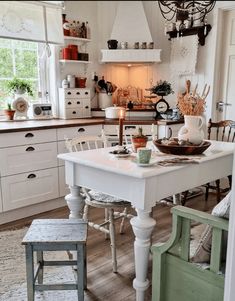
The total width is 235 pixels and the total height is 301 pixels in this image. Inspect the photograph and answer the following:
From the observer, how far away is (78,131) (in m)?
3.31

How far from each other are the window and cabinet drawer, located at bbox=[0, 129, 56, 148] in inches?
32.2

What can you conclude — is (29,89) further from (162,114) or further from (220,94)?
(220,94)

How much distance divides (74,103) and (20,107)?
0.64 metres

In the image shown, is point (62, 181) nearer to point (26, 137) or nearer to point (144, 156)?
point (26, 137)

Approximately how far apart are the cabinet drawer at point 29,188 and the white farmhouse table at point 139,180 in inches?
44.4

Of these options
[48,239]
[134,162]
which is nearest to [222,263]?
[134,162]

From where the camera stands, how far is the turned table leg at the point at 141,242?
1.53 meters

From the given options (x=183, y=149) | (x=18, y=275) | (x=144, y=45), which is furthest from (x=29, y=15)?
(x=144, y=45)

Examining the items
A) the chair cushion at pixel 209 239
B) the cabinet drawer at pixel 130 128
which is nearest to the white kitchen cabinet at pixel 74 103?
the cabinet drawer at pixel 130 128

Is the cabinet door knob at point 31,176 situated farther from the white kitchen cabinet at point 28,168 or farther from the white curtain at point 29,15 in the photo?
the white curtain at point 29,15

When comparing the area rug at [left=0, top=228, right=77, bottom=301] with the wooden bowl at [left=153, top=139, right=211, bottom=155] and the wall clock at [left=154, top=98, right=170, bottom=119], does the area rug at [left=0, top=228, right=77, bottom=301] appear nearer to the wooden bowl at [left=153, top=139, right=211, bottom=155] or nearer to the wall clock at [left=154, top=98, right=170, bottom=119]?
the wooden bowl at [left=153, top=139, right=211, bottom=155]

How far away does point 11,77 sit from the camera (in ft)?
11.5

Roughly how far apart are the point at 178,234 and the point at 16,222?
200cm

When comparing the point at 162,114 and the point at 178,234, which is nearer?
the point at 178,234
